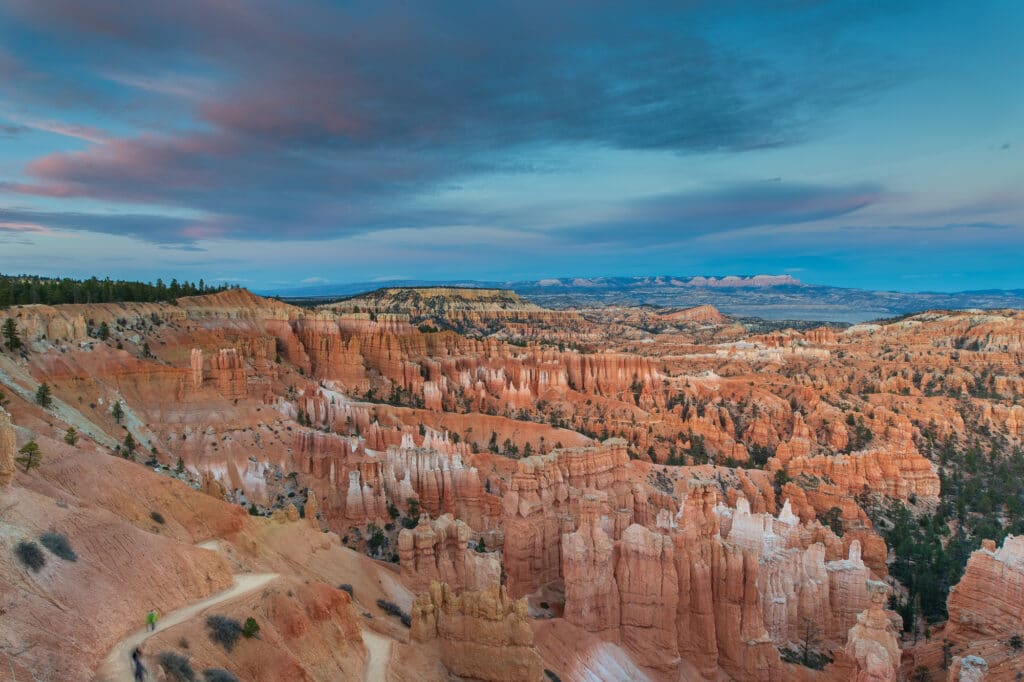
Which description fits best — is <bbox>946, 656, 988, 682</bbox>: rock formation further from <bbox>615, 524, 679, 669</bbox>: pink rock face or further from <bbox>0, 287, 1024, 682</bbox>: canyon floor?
<bbox>615, 524, 679, 669</bbox>: pink rock face

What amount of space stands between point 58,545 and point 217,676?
5.52 meters

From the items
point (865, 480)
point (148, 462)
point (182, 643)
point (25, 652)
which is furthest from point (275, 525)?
point (865, 480)

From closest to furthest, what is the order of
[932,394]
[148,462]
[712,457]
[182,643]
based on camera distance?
1. [182,643]
2. [148,462]
3. [712,457]
4. [932,394]

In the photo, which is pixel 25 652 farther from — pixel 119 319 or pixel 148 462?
pixel 119 319

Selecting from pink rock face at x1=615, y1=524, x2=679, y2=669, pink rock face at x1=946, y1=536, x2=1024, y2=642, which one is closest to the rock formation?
pink rock face at x1=946, y1=536, x2=1024, y2=642

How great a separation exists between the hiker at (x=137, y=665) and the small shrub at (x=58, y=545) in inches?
133

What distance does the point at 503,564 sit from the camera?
36.4 m

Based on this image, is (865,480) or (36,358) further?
(865,480)

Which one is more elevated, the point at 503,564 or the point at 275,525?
the point at 275,525

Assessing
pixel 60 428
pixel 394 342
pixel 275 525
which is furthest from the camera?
pixel 394 342

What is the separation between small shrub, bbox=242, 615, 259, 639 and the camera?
17.0 m

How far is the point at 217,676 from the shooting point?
592 inches

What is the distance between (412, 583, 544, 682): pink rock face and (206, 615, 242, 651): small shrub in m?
7.48

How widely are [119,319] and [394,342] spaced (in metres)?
35.8
